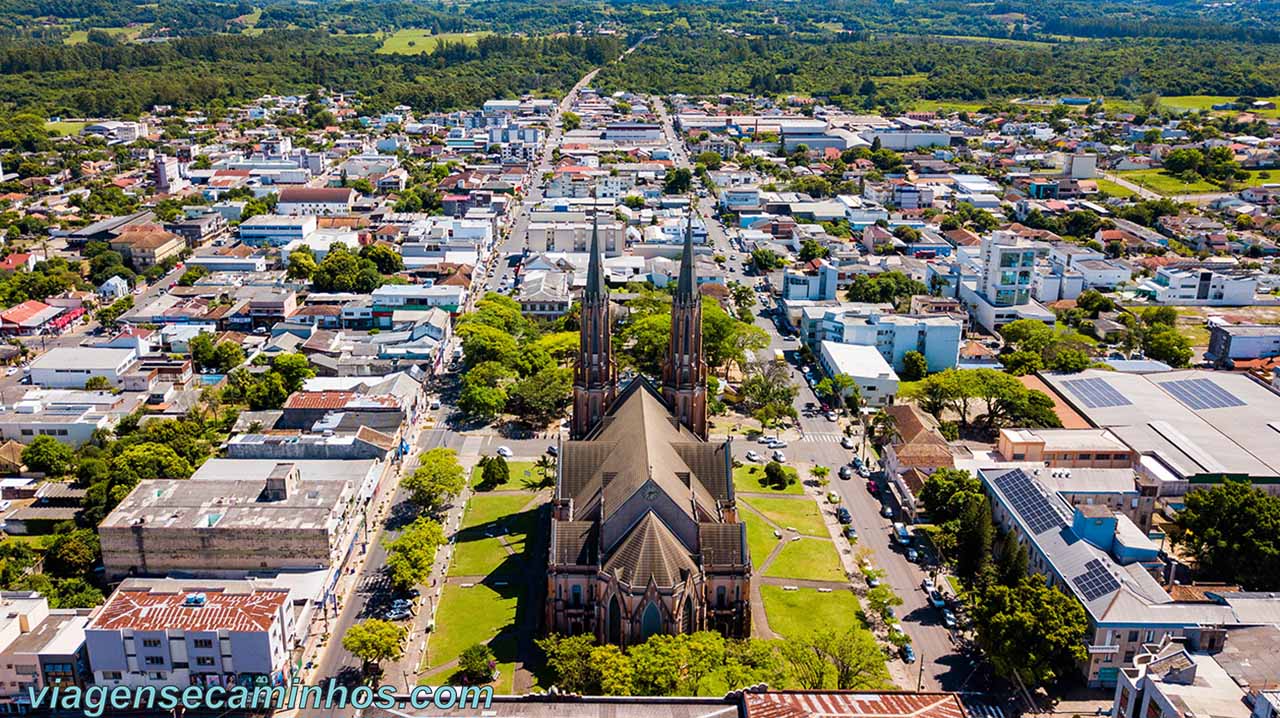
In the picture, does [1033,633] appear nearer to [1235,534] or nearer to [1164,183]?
[1235,534]

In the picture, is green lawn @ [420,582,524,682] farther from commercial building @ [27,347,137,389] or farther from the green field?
commercial building @ [27,347,137,389]

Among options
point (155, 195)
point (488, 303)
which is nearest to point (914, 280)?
point (488, 303)

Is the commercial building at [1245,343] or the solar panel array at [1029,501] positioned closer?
the solar panel array at [1029,501]

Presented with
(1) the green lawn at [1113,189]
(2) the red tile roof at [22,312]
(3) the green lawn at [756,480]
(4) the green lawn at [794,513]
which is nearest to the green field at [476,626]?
(4) the green lawn at [794,513]

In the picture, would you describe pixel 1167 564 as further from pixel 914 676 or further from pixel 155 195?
pixel 155 195

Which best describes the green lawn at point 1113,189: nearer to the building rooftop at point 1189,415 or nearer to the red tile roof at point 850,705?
the building rooftop at point 1189,415

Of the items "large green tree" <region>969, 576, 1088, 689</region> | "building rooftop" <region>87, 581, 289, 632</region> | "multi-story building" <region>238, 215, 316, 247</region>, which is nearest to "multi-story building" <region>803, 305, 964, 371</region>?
"large green tree" <region>969, 576, 1088, 689</region>
